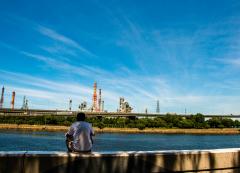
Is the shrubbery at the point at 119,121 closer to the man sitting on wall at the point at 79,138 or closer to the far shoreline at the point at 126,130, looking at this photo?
the far shoreline at the point at 126,130

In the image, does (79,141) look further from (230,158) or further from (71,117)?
(71,117)

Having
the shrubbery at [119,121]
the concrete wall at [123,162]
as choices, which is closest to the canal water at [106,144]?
the concrete wall at [123,162]

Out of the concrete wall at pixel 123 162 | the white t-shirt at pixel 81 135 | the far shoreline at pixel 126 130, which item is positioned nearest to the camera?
the concrete wall at pixel 123 162

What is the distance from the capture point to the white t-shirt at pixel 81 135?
360 inches

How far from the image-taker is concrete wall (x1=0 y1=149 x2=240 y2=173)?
773 centimetres

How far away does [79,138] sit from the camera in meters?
9.16

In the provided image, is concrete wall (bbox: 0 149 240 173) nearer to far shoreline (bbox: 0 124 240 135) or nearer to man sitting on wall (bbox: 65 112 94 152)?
man sitting on wall (bbox: 65 112 94 152)

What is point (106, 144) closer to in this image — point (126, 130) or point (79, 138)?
point (79, 138)

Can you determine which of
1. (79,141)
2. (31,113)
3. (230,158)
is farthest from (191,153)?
(31,113)

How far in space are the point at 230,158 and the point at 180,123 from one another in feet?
593

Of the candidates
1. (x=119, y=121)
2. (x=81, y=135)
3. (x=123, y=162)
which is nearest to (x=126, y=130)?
(x=119, y=121)

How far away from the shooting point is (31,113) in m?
190

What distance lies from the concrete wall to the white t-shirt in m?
0.72

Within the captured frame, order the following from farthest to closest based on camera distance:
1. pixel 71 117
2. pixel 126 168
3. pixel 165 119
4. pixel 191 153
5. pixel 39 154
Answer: pixel 165 119, pixel 71 117, pixel 191 153, pixel 126 168, pixel 39 154
